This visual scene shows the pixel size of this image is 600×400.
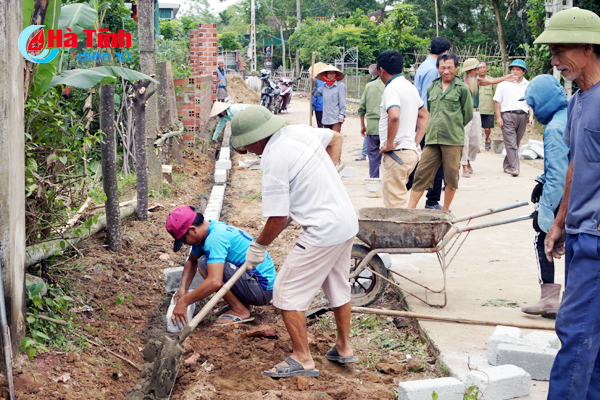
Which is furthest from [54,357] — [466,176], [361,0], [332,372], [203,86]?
[361,0]

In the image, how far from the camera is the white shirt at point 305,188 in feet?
10.7

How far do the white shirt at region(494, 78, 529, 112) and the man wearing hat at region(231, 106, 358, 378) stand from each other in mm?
7885

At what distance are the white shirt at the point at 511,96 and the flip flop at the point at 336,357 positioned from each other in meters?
7.95

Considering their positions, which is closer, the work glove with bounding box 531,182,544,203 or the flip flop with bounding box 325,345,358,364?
the flip flop with bounding box 325,345,358,364

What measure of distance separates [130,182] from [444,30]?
3194cm

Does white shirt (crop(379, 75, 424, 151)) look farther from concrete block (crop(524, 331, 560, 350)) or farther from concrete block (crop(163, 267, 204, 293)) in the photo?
concrete block (crop(524, 331, 560, 350))

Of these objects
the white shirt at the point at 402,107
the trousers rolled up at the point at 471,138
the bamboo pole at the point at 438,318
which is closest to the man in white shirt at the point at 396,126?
the white shirt at the point at 402,107

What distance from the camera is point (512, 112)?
10.4 m

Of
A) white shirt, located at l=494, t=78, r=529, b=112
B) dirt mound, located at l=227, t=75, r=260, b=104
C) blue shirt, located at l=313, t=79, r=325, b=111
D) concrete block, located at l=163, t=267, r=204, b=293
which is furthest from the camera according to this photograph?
dirt mound, located at l=227, t=75, r=260, b=104

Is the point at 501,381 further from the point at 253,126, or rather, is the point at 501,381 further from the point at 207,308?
the point at 253,126

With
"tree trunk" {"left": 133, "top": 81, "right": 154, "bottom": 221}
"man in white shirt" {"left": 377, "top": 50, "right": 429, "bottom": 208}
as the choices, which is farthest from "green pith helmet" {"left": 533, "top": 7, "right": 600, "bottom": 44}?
"tree trunk" {"left": 133, "top": 81, "right": 154, "bottom": 221}

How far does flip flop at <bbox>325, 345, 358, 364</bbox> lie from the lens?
148 inches

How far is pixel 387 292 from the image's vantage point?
529cm

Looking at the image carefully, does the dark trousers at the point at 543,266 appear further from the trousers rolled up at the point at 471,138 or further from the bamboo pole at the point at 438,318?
the trousers rolled up at the point at 471,138
